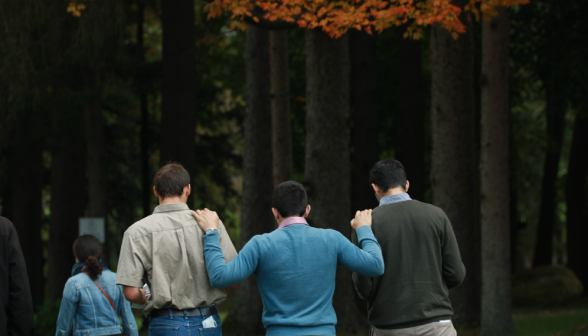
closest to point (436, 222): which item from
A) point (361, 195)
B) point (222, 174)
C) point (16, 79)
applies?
point (16, 79)

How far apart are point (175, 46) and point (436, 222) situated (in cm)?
650

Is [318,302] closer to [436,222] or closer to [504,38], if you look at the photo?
[436,222]

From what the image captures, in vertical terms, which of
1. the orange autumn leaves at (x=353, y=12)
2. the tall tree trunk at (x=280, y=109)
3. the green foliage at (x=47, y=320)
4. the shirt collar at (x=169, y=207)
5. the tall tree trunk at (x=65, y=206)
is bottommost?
the green foliage at (x=47, y=320)

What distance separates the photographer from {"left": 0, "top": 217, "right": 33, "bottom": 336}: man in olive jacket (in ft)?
13.6

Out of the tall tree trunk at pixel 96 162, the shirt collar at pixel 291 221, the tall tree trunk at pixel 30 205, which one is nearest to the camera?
the shirt collar at pixel 291 221

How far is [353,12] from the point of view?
9.30 metres

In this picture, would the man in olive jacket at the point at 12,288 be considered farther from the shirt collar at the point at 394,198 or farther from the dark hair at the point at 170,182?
the shirt collar at the point at 394,198

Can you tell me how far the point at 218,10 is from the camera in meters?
9.88

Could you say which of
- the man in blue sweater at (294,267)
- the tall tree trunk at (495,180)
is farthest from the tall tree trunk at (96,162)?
the man in blue sweater at (294,267)

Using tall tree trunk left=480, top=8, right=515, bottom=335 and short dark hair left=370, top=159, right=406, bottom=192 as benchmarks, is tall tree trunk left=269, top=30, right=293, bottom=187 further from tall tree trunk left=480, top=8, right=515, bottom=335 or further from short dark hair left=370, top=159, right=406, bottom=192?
short dark hair left=370, top=159, right=406, bottom=192

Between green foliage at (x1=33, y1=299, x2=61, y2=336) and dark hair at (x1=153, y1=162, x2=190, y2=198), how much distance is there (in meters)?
7.83

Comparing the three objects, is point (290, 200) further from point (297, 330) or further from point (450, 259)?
point (450, 259)

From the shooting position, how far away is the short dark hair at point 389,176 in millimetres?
4145

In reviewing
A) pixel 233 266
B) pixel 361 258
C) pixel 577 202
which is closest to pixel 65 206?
pixel 233 266
